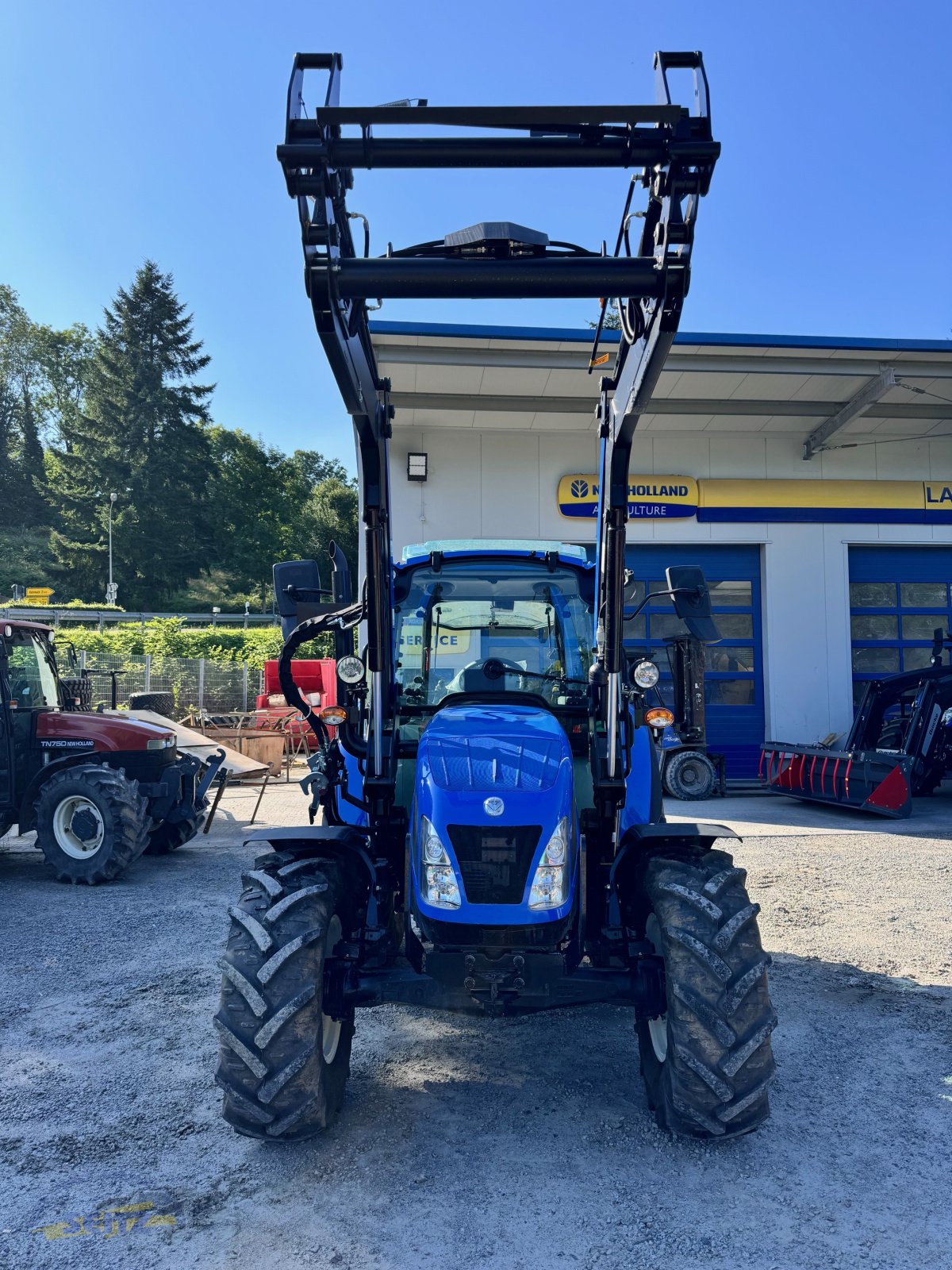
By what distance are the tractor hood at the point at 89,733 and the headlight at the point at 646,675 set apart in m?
6.17

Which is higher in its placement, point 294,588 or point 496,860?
point 294,588

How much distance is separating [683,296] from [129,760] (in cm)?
732

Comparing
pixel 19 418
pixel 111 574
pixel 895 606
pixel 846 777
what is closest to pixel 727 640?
pixel 895 606

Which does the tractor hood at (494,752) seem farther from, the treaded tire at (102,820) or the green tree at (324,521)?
the green tree at (324,521)

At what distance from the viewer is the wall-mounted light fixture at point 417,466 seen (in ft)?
48.4

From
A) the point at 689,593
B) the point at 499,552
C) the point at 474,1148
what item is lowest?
the point at 474,1148

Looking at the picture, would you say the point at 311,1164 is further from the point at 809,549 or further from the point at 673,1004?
the point at 809,549

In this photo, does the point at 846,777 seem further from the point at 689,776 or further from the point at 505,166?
the point at 505,166

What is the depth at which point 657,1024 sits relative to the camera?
3682 millimetres

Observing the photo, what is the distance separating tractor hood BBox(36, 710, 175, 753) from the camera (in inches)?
350

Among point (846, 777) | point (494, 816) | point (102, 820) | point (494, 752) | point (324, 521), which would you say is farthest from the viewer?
point (324, 521)

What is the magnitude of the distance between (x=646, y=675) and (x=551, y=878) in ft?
3.88

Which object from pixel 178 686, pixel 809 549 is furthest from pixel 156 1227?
pixel 178 686

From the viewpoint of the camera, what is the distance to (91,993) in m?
5.35
